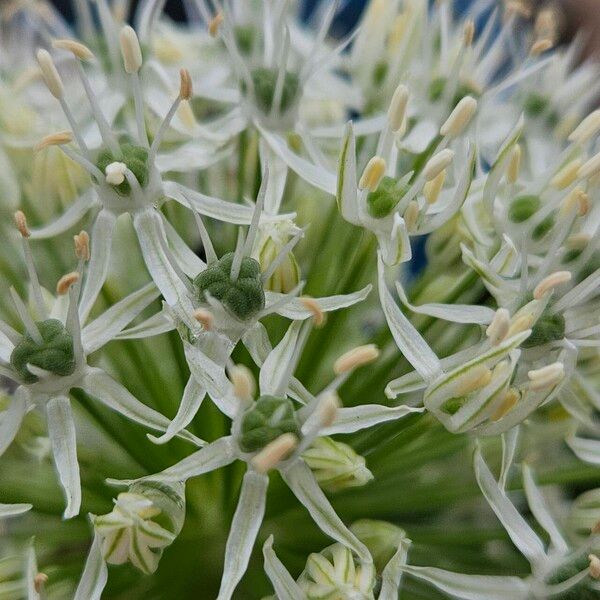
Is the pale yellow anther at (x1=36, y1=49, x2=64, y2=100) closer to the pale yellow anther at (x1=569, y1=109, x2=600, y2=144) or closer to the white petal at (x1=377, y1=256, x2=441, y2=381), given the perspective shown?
the white petal at (x1=377, y1=256, x2=441, y2=381)

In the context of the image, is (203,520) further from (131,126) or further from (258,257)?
(131,126)

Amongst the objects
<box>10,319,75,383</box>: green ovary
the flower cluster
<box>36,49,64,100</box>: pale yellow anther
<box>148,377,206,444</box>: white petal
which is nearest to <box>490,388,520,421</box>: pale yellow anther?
the flower cluster

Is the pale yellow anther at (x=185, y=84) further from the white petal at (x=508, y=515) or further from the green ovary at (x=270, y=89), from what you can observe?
the white petal at (x=508, y=515)

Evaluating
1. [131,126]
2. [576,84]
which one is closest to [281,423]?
[131,126]

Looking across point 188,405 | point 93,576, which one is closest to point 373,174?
point 188,405

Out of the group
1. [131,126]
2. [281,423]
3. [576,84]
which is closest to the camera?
[281,423]

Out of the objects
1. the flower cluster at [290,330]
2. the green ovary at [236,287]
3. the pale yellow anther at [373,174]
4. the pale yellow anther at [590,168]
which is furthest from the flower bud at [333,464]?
the pale yellow anther at [590,168]

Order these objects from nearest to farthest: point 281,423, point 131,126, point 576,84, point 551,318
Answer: point 281,423
point 551,318
point 131,126
point 576,84
